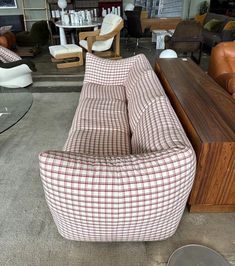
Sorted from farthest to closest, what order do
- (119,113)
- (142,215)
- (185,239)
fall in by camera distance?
(119,113)
(185,239)
(142,215)

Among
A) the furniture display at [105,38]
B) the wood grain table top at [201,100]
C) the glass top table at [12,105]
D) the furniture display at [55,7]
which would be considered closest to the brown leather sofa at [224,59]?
the wood grain table top at [201,100]

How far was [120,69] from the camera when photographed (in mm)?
2602

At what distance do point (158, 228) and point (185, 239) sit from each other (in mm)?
313

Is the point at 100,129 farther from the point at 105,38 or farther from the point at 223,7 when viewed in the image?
the point at 223,7

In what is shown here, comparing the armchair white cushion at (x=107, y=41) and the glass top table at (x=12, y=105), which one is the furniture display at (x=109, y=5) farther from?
the glass top table at (x=12, y=105)

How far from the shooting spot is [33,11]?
663 centimetres

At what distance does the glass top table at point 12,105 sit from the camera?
6.80 ft

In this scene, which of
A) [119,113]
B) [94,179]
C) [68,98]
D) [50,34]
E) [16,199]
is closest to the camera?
[94,179]

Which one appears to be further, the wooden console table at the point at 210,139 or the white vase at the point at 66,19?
the white vase at the point at 66,19

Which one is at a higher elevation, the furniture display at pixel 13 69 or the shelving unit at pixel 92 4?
the shelving unit at pixel 92 4

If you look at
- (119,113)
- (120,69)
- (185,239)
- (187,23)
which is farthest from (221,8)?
(185,239)

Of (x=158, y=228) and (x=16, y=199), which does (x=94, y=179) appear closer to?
(x=158, y=228)

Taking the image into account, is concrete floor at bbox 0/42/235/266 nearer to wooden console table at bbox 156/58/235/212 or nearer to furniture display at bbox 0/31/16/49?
wooden console table at bbox 156/58/235/212

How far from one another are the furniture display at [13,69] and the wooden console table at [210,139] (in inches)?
83.7
